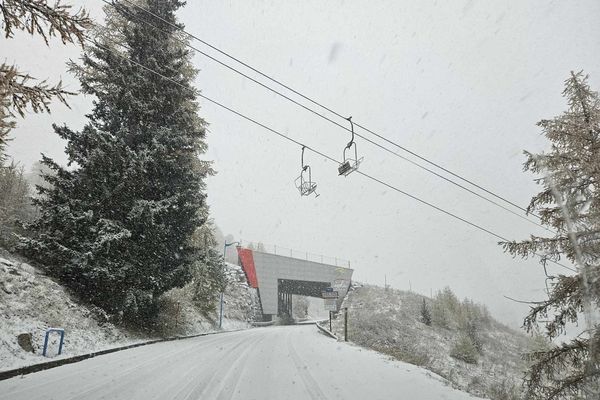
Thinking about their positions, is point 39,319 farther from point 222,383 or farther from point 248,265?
point 248,265

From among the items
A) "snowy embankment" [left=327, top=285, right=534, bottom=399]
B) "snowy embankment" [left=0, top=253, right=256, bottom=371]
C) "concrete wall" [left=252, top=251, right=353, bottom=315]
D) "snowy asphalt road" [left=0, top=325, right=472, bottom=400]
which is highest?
"concrete wall" [left=252, top=251, right=353, bottom=315]

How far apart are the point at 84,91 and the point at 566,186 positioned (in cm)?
1700

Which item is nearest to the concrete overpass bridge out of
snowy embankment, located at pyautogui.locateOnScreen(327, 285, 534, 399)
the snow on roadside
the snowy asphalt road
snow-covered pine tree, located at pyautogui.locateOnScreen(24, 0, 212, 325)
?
snowy embankment, located at pyautogui.locateOnScreen(327, 285, 534, 399)

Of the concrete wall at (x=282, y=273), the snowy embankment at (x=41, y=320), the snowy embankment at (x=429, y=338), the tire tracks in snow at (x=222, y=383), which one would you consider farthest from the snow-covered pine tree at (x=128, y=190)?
the concrete wall at (x=282, y=273)

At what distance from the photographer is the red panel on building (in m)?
36.7

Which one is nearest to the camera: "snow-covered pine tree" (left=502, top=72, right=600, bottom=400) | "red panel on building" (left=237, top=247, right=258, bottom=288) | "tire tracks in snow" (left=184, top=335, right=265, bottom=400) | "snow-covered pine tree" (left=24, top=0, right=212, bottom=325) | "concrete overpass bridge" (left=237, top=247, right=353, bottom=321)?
"tire tracks in snow" (left=184, top=335, right=265, bottom=400)

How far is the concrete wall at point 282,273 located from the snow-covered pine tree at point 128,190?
23.7 m

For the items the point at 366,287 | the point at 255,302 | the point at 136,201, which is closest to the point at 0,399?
the point at 136,201

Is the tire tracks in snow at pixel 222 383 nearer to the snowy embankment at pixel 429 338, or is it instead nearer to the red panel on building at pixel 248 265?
the snowy embankment at pixel 429 338

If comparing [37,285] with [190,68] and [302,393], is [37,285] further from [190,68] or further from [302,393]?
[190,68]

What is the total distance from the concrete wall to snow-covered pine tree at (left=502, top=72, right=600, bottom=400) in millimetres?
31915

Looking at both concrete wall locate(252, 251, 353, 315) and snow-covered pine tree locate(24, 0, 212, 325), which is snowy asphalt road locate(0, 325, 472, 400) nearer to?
snow-covered pine tree locate(24, 0, 212, 325)

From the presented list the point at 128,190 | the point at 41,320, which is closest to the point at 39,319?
the point at 41,320

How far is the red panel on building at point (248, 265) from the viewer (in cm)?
3672
